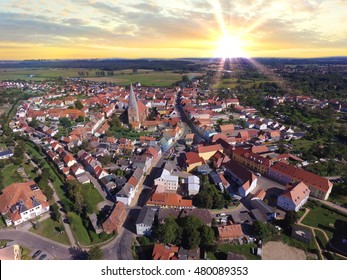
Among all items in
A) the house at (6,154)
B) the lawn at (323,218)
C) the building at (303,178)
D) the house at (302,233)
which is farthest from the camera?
the house at (6,154)

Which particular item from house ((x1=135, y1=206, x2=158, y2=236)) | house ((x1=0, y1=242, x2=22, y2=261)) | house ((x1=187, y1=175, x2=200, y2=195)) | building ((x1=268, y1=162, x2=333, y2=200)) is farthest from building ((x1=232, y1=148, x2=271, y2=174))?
house ((x1=0, y1=242, x2=22, y2=261))

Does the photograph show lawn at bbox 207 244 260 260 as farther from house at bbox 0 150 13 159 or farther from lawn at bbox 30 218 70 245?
house at bbox 0 150 13 159

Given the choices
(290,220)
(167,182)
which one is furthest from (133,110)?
(290,220)

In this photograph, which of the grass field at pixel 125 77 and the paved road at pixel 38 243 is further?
the grass field at pixel 125 77

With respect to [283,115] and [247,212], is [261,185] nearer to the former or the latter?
[247,212]

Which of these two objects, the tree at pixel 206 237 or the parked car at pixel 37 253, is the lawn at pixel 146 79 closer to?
the tree at pixel 206 237

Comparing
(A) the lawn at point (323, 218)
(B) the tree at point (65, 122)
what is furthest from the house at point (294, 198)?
(B) the tree at point (65, 122)

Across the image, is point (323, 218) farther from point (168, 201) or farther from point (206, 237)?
point (168, 201)
